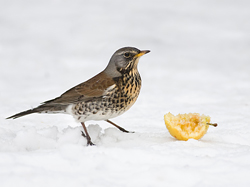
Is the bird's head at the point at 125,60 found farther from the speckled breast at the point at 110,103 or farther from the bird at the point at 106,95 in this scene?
the speckled breast at the point at 110,103

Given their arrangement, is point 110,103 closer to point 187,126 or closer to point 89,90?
point 89,90

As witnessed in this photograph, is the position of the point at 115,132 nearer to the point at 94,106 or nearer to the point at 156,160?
the point at 94,106

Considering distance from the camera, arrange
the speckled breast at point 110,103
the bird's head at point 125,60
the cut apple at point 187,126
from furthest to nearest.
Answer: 1. the bird's head at point 125,60
2. the speckled breast at point 110,103
3. the cut apple at point 187,126

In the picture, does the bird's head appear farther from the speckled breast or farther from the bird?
the speckled breast

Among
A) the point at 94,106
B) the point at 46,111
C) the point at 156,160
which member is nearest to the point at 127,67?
the point at 94,106

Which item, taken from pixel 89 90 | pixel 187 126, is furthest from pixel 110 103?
pixel 187 126

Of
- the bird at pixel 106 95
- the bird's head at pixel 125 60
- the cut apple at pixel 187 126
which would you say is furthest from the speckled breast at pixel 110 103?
the cut apple at pixel 187 126

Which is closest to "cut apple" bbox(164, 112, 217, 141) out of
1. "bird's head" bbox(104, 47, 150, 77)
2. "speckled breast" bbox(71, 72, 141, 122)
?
"speckled breast" bbox(71, 72, 141, 122)
